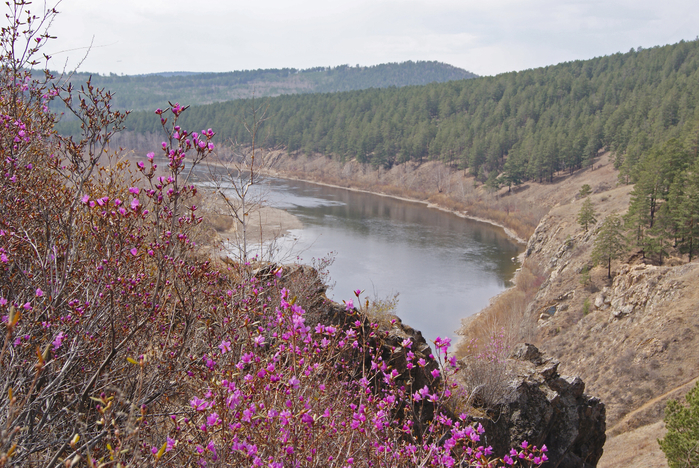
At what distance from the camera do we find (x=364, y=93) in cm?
13762

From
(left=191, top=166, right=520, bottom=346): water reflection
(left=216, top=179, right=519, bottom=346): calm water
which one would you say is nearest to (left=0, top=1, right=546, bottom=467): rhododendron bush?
(left=216, top=179, right=519, bottom=346): calm water

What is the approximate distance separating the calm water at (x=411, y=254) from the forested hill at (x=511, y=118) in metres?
19.4

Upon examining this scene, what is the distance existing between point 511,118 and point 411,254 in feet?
228

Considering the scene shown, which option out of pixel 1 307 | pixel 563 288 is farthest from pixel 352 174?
pixel 1 307

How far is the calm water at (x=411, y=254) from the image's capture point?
101ft

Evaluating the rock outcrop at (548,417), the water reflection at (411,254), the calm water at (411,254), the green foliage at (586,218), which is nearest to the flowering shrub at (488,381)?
the rock outcrop at (548,417)

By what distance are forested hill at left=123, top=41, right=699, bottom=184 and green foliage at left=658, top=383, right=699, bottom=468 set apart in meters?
52.6

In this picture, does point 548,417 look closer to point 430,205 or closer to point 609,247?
point 609,247

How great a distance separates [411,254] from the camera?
4212 centimetres

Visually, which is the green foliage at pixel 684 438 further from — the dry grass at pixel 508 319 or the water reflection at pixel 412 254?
the dry grass at pixel 508 319

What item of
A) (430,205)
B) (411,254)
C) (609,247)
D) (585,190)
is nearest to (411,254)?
(411,254)

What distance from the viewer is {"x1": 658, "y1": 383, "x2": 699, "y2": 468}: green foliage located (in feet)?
35.6

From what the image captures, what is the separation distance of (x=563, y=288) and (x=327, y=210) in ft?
107

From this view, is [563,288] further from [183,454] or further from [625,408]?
[183,454]
